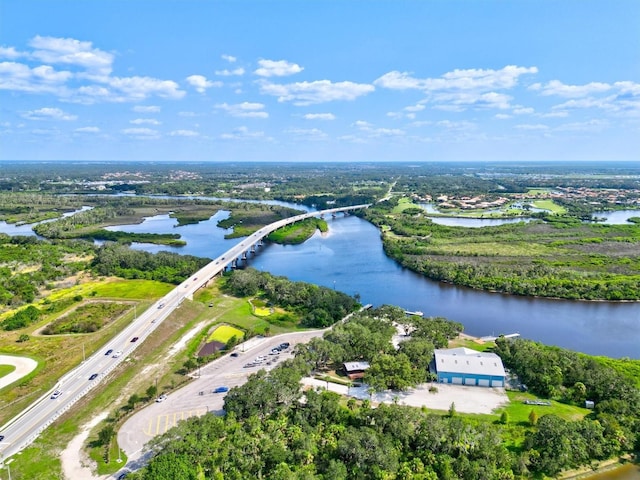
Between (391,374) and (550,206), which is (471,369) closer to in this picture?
(391,374)

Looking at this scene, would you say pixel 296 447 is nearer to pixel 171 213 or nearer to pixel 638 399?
pixel 638 399

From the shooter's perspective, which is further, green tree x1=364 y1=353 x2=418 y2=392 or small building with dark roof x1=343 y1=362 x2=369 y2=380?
small building with dark roof x1=343 y1=362 x2=369 y2=380

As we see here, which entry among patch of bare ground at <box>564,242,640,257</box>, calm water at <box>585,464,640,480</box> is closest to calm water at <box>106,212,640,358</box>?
calm water at <box>585,464,640,480</box>

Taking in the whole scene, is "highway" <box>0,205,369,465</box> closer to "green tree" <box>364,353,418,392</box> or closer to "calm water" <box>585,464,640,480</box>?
"green tree" <box>364,353,418,392</box>

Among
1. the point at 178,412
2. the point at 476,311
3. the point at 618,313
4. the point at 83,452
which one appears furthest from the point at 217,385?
the point at 618,313

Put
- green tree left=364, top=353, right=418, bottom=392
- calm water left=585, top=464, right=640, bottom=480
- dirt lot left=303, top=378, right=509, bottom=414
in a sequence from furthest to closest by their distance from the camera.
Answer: green tree left=364, top=353, right=418, bottom=392
dirt lot left=303, top=378, right=509, bottom=414
calm water left=585, top=464, right=640, bottom=480

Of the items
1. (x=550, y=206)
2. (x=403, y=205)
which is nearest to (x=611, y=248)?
(x=550, y=206)

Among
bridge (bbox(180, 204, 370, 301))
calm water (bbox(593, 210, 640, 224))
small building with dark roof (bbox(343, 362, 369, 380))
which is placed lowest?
small building with dark roof (bbox(343, 362, 369, 380))
